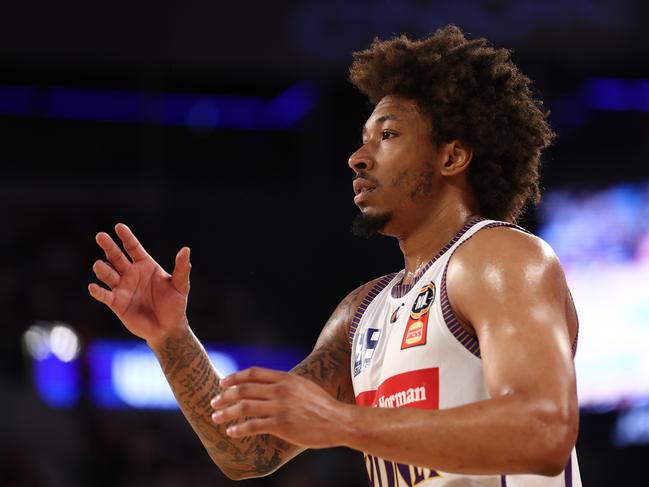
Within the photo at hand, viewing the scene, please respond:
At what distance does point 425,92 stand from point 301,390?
1374 millimetres

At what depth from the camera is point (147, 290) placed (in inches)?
124

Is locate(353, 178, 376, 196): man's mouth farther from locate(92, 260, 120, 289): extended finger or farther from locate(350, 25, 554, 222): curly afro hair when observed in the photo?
locate(92, 260, 120, 289): extended finger

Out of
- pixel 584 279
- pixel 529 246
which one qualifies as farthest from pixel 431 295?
pixel 584 279

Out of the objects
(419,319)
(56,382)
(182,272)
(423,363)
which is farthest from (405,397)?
(56,382)

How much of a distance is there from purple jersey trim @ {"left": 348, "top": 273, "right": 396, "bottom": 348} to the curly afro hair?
417mm

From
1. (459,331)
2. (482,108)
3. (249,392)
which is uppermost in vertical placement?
(482,108)

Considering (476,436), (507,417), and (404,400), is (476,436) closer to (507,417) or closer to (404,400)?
(507,417)

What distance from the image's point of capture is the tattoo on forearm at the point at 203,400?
3174 millimetres

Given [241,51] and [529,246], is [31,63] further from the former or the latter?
[529,246]

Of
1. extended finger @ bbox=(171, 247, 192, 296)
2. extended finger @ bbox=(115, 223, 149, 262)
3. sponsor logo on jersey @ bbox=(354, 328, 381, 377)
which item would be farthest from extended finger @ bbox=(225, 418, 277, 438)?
extended finger @ bbox=(115, 223, 149, 262)

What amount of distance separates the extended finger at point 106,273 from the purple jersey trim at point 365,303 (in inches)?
30.5

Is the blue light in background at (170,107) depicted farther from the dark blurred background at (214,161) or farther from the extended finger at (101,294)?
the extended finger at (101,294)

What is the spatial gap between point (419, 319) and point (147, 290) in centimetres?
89

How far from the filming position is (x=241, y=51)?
9000 millimetres
